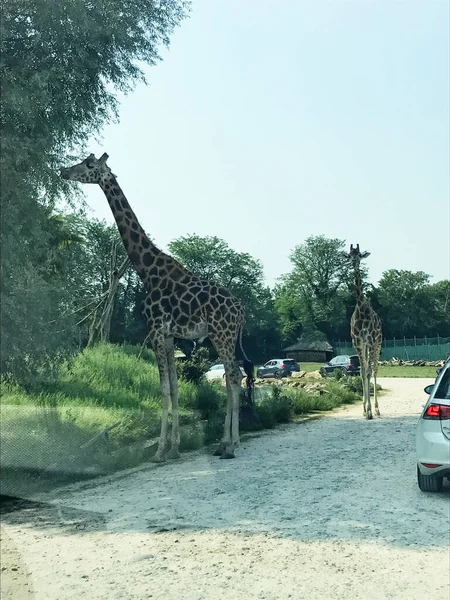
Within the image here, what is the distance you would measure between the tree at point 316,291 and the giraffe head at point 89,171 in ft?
199

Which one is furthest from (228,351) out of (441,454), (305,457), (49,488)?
(441,454)

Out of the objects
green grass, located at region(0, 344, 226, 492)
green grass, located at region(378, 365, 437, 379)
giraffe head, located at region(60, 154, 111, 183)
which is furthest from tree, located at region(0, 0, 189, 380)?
green grass, located at region(378, 365, 437, 379)

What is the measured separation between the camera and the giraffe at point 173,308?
1306cm

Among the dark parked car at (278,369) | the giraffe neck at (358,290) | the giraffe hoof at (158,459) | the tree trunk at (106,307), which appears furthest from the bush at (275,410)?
the dark parked car at (278,369)

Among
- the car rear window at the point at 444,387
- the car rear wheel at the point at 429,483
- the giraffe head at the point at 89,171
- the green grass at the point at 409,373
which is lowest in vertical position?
the car rear wheel at the point at 429,483

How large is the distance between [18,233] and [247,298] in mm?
57167

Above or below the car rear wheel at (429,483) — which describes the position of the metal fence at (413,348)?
above

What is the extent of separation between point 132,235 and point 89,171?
1.68 meters

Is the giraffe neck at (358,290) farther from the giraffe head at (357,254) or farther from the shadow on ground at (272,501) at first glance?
the shadow on ground at (272,501)

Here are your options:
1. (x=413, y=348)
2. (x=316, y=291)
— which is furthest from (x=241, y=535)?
(x=316, y=291)

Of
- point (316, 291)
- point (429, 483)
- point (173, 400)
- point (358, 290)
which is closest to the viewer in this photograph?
point (429, 483)

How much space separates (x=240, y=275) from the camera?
68.2 meters

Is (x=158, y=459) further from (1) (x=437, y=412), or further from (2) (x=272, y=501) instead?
(1) (x=437, y=412)

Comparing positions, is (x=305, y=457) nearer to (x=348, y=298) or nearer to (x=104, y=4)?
(x=104, y=4)
